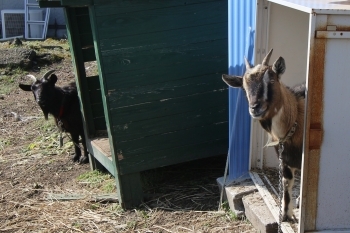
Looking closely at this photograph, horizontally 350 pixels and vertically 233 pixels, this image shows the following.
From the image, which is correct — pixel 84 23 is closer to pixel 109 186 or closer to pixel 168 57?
pixel 168 57

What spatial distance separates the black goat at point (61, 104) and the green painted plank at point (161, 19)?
2.33 meters

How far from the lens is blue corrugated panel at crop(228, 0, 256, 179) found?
15.8ft

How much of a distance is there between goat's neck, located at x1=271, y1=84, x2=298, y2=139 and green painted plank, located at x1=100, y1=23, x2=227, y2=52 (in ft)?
5.56

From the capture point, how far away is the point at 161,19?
532 centimetres

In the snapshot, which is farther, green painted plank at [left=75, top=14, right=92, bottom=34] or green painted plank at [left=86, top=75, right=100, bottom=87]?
green painted plank at [left=86, top=75, right=100, bottom=87]

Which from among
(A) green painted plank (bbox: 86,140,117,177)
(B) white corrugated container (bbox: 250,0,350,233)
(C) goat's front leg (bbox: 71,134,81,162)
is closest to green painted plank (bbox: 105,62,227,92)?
(A) green painted plank (bbox: 86,140,117,177)

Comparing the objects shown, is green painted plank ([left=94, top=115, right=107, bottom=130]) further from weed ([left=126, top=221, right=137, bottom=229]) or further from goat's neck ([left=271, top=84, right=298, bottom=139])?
goat's neck ([left=271, top=84, right=298, bottom=139])

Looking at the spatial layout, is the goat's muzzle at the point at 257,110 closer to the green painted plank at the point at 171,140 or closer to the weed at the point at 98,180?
the green painted plank at the point at 171,140

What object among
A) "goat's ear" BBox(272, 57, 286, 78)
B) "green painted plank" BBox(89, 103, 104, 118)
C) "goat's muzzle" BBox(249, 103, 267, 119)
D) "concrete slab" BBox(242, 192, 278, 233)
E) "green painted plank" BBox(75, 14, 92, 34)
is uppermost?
"green painted plank" BBox(75, 14, 92, 34)

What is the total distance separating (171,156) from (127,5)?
174cm

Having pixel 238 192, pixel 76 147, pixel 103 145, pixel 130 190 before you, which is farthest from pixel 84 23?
pixel 238 192

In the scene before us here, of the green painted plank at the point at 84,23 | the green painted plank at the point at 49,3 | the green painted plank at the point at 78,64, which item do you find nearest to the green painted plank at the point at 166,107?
the green painted plank at the point at 78,64

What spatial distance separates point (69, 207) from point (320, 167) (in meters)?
3.13

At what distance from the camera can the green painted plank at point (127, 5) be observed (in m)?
5.06
